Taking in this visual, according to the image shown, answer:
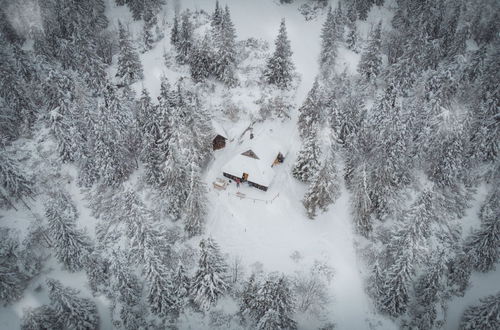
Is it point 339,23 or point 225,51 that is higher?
point 339,23

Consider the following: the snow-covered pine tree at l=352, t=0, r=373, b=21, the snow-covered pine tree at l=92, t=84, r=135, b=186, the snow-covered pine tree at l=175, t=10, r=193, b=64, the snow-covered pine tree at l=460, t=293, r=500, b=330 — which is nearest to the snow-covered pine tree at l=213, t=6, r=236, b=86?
the snow-covered pine tree at l=175, t=10, r=193, b=64

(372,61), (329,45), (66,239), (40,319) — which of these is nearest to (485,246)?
(372,61)

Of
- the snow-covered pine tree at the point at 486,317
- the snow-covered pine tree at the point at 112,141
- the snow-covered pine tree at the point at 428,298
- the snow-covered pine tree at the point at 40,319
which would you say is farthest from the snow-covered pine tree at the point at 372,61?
the snow-covered pine tree at the point at 40,319

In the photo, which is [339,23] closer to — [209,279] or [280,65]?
[280,65]

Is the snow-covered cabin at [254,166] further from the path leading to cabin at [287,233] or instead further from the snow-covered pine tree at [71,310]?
the snow-covered pine tree at [71,310]

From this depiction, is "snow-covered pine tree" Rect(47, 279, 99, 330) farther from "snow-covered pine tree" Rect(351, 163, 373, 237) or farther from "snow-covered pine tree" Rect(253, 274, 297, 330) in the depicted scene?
"snow-covered pine tree" Rect(351, 163, 373, 237)

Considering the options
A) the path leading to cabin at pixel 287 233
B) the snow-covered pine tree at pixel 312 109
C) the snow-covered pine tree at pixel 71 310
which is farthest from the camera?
the snow-covered pine tree at pixel 312 109
